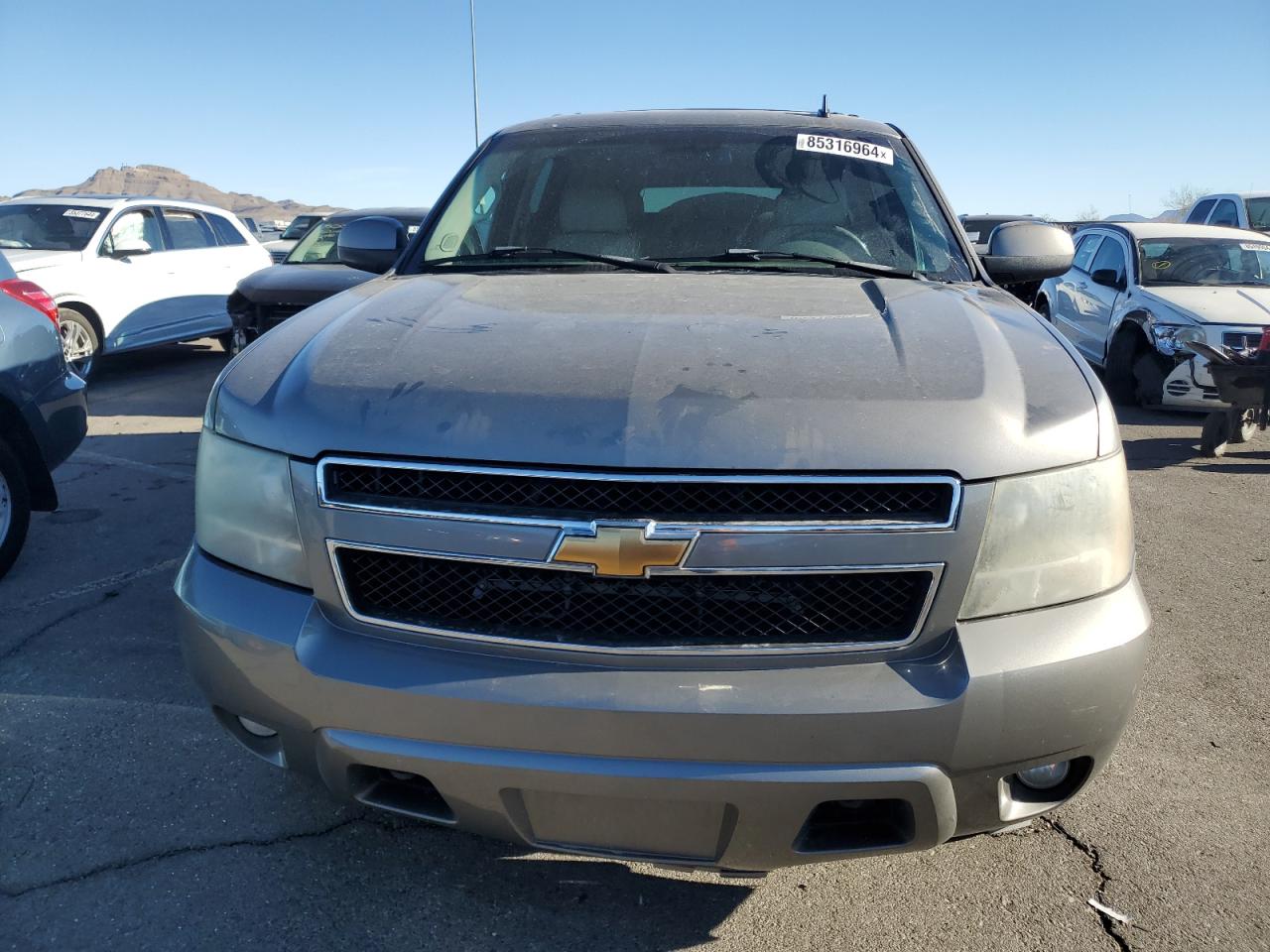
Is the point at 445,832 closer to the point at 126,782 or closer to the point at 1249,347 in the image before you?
the point at 126,782

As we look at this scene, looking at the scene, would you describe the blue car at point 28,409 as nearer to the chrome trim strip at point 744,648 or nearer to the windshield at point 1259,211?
the chrome trim strip at point 744,648

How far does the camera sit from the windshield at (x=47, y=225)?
9812 mm

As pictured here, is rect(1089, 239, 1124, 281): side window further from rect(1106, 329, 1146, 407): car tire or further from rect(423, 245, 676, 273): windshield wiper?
rect(423, 245, 676, 273): windshield wiper

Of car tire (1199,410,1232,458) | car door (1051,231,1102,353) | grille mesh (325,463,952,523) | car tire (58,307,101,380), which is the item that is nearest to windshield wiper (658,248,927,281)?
grille mesh (325,463,952,523)

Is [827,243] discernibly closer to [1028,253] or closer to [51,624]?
[1028,253]

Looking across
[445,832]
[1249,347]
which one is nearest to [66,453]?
[445,832]

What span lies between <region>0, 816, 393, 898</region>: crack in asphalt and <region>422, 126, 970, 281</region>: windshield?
1.68 metres

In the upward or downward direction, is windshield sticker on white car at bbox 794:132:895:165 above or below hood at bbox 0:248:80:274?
above

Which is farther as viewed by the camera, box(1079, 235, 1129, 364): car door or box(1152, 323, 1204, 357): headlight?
box(1079, 235, 1129, 364): car door

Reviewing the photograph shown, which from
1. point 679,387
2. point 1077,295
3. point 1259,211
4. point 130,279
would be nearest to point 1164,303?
point 1077,295

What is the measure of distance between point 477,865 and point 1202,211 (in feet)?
55.1

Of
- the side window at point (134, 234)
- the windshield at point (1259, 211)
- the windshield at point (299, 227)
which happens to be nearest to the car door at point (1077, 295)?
the windshield at point (1259, 211)

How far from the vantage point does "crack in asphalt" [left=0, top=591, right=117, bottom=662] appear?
12.0 ft

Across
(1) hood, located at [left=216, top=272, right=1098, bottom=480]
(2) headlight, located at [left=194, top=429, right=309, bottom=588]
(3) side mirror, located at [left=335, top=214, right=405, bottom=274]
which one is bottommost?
(2) headlight, located at [left=194, top=429, right=309, bottom=588]
